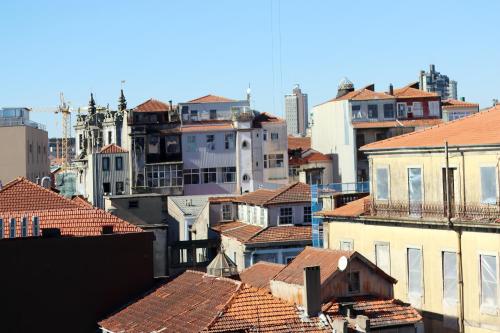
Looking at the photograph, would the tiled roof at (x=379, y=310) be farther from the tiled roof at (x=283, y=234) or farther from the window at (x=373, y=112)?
the window at (x=373, y=112)

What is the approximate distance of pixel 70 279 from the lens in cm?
4450

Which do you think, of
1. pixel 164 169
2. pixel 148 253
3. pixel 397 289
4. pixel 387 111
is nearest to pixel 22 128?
pixel 164 169

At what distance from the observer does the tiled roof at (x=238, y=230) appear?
2533 inches

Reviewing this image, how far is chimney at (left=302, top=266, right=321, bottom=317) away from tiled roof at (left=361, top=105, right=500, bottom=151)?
9.29 m

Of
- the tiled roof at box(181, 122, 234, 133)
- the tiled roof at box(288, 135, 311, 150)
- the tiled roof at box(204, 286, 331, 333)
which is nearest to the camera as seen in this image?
the tiled roof at box(204, 286, 331, 333)

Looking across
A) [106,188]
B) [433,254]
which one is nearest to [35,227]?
[433,254]

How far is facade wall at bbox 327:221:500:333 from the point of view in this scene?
40.3 metres

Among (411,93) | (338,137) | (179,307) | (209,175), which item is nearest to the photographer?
(179,307)

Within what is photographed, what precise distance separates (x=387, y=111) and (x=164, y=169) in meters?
22.7

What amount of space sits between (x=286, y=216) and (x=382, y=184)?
60.3 feet

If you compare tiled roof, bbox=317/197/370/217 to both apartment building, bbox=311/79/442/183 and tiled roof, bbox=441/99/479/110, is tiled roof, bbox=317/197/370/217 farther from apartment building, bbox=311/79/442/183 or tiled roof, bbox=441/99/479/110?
tiled roof, bbox=441/99/479/110

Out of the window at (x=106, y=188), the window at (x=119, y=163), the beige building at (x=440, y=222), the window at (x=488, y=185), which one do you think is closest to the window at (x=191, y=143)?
the window at (x=119, y=163)

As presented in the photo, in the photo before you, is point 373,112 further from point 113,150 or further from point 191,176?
point 113,150

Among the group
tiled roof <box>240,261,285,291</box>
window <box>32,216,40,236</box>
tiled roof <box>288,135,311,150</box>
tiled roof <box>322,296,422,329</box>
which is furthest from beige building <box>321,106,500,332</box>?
tiled roof <box>288,135,311,150</box>
